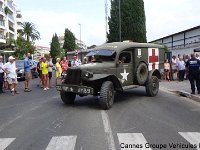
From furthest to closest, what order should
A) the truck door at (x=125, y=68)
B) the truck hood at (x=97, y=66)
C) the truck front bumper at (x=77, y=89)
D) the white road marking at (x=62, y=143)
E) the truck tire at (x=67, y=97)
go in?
the truck door at (x=125, y=68), the truck tire at (x=67, y=97), the truck hood at (x=97, y=66), the truck front bumper at (x=77, y=89), the white road marking at (x=62, y=143)

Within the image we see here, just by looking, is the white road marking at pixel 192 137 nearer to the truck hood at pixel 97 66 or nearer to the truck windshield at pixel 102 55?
the truck hood at pixel 97 66

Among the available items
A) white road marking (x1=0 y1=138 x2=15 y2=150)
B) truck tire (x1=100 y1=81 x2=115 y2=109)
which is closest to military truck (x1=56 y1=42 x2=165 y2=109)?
truck tire (x1=100 y1=81 x2=115 y2=109)

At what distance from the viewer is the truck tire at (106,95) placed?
1159 cm

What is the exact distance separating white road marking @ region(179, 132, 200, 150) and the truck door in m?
5.08

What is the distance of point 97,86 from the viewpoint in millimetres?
12531

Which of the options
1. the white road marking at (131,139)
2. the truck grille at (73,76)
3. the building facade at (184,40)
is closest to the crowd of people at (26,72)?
the truck grille at (73,76)

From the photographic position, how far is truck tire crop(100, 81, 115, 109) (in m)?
11.6

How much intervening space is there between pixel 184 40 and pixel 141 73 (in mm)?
29157

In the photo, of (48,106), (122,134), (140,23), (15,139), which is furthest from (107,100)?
(140,23)

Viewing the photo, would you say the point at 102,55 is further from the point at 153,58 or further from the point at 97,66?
the point at 153,58

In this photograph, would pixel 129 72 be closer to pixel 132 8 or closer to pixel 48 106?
pixel 48 106

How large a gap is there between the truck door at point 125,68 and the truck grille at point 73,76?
1.55 m

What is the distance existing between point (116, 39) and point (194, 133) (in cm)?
4039

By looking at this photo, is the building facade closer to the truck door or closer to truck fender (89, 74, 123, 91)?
the truck door
